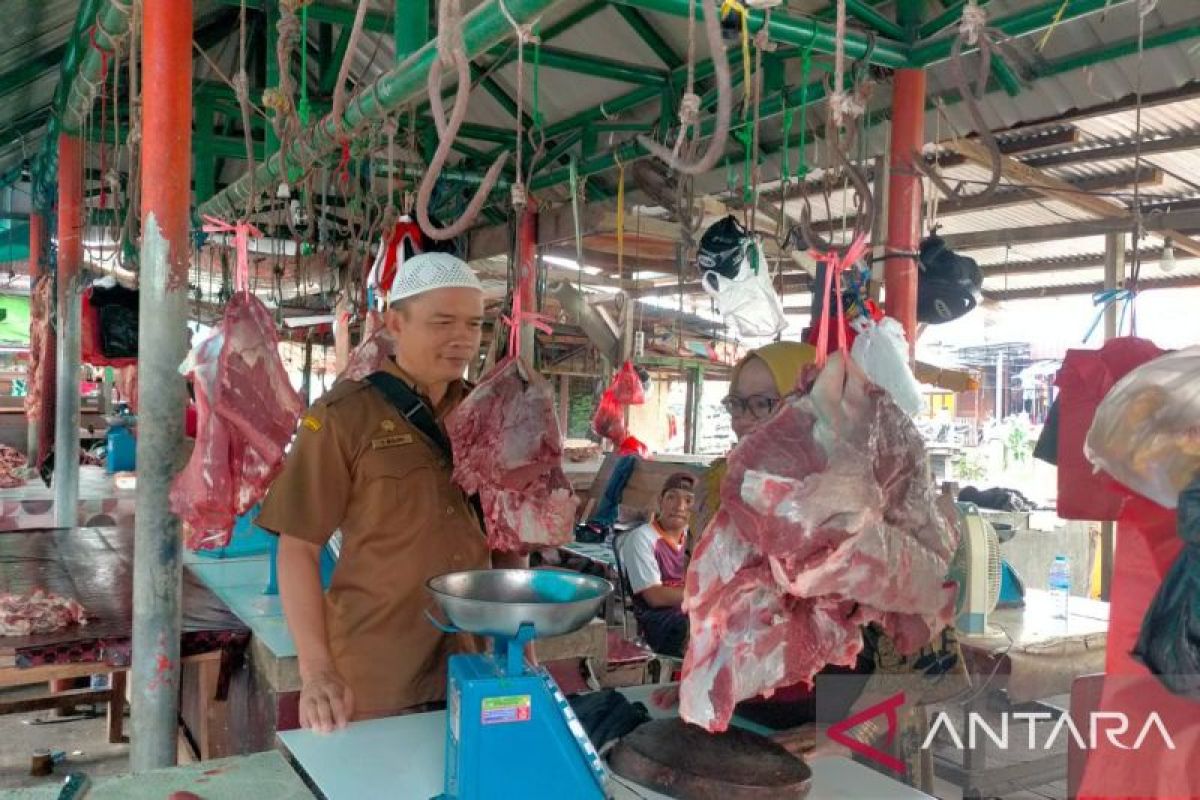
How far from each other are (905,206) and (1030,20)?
Answer: 87 centimetres

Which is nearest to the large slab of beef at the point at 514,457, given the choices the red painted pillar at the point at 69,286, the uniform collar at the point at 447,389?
the uniform collar at the point at 447,389

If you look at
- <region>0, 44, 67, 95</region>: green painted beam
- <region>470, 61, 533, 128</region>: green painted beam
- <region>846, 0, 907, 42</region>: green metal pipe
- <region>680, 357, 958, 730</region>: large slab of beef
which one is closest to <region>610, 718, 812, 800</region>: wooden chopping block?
<region>680, 357, 958, 730</region>: large slab of beef

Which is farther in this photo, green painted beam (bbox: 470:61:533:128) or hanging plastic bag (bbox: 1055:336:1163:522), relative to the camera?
green painted beam (bbox: 470:61:533:128)

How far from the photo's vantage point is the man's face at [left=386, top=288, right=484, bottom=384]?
8.63 ft

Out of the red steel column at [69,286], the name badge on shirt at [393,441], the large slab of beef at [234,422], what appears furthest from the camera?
the red steel column at [69,286]

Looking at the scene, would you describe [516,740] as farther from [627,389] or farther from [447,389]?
[627,389]

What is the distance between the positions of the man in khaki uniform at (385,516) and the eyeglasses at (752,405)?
761 mm

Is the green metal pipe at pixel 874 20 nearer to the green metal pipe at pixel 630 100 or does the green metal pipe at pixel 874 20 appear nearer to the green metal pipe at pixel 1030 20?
the green metal pipe at pixel 1030 20

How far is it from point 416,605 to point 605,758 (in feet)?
2.41

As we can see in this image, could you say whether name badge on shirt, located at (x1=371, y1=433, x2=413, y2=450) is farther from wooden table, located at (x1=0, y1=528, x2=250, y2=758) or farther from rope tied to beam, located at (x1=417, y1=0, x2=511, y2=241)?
wooden table, located at (x1=0, y1=528, x2=250, y2=758)

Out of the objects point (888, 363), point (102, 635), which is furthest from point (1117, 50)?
point (102, 635)

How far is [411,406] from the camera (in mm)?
2666

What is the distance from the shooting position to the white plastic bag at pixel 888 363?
2.60 meters

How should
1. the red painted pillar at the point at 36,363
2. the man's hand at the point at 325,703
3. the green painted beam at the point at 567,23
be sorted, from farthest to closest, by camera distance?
the red painted pillar at the point at 36,363 → the green painted beam at the point at 567,23 → the man's hand at the point at 325,703
